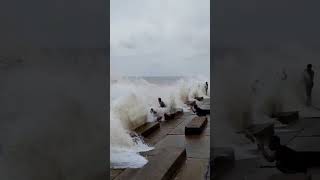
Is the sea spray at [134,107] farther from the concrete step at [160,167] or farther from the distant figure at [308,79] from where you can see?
the distant figure at [308,79]

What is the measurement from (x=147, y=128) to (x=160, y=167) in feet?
6.50

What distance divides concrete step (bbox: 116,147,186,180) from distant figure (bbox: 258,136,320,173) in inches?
39.4

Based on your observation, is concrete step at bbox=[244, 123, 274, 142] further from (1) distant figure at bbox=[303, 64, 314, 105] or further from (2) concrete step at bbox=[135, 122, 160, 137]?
(2) concrete step at bbox=[135, 122, 160, 137]

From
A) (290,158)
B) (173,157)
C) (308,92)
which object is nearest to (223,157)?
(290,158)

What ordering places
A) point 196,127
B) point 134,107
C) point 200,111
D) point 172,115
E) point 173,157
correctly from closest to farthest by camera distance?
1. point 173,157
2. point 196,127
3. point 134,107
4. point 200,111
5. point 172,115

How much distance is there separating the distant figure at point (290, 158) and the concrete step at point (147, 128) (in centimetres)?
277

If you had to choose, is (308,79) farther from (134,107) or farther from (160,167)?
(134,107)

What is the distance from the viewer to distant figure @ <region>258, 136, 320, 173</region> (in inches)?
→ 79.7

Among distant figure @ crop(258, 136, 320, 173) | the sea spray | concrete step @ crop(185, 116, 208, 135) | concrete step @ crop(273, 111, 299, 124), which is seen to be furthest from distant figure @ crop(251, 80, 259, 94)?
concrete step @ crop(185, 116, 208, 135)

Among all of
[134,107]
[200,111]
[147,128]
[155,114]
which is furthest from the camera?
[155,114]

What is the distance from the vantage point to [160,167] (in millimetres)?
3080

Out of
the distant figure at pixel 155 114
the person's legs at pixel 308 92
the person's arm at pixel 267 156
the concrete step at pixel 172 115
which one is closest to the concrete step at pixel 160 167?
→ the person's arm at pixel 267 156

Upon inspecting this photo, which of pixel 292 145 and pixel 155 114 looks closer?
pixel 292 145
